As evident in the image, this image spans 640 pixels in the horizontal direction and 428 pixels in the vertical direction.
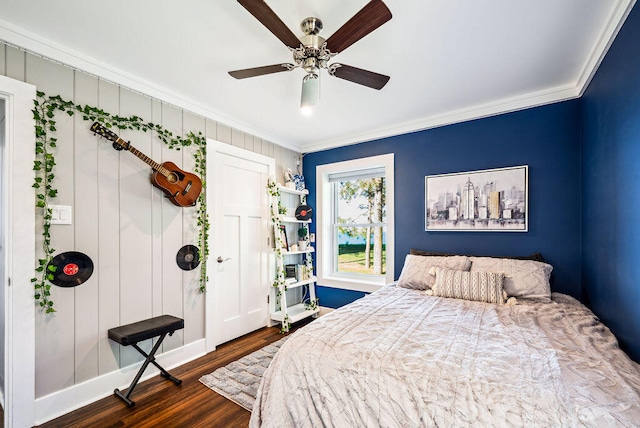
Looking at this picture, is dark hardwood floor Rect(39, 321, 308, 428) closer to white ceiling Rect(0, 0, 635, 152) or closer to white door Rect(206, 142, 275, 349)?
white door Rect(206, 142, 275, 349)

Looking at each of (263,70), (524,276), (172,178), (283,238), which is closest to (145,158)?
(172,178)

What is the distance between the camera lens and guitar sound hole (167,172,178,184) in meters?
2.53

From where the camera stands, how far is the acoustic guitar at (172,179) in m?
2.24

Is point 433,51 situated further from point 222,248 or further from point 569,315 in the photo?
point 222,248

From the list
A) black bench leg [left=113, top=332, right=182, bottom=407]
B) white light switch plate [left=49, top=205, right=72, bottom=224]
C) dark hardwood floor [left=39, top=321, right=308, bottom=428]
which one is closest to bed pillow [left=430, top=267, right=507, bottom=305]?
dark hardwood floor [left=39, top=321, right=308, bottom=428]

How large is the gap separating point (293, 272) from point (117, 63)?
9.15 ft

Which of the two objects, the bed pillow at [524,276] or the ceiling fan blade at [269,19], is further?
the bed pillow at [524,276]

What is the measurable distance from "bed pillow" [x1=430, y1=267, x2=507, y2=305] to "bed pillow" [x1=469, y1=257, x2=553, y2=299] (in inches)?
3.2

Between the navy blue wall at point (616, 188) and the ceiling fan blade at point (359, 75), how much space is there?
4.25ft

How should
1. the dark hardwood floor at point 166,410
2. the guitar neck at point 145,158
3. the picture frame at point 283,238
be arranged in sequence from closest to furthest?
the dark hardwood floor at point 166,410, the guitar neck at point 145,158, the picture frame at point 283,238

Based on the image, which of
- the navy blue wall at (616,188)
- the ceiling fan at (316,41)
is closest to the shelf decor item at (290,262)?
the ceiling fan at (316,41)

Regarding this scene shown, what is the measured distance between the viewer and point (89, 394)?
6.72ft

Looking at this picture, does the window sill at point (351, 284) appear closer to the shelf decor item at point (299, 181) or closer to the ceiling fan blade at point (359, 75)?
the shelf decor item at point (299, 181)

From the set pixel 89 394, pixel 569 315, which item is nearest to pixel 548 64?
pixel 569 315
